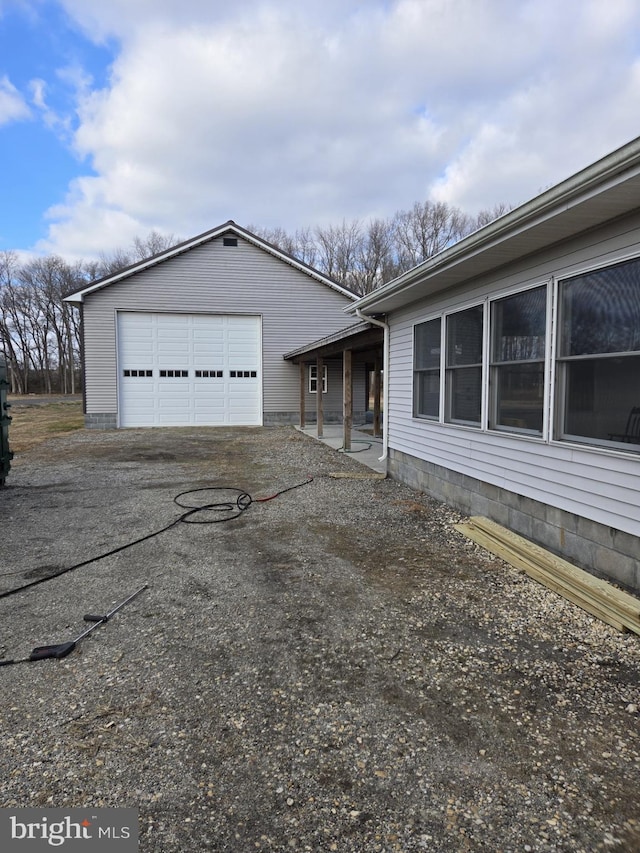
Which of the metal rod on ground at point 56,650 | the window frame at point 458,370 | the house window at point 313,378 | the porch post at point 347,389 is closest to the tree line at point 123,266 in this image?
the house window at point 313,378

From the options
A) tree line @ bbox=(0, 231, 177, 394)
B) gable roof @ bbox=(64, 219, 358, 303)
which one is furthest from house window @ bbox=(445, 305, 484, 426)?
tree line @ bbox=(0, 231, 177, 394)

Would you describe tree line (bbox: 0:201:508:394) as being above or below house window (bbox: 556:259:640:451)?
above

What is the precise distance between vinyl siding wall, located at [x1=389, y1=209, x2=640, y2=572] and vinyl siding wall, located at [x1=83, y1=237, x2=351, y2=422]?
35.2 feet

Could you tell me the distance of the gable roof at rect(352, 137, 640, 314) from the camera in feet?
9.26

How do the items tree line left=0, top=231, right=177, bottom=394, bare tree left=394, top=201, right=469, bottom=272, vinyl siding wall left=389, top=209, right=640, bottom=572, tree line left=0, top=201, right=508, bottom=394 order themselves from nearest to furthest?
vinyl siding wall left=389, top=209, right=640, bottom=572, bare tree left=394, top=201, right=469, bottom=272, tree line left=0, top=201, right=508, bottom=394, tree line left=0, top=231, right=177, bottom=394

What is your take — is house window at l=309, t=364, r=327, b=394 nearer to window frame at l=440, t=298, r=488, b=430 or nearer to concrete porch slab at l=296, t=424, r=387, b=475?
concrete porch slab at l=296, t=424, r=387, b=475

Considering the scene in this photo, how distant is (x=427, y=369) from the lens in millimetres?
6473

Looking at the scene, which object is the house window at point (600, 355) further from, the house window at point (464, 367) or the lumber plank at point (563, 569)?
the house window at point (464, 367)

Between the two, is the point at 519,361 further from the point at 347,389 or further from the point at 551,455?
the point at 347,389

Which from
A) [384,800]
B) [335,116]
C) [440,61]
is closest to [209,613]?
[384,800]

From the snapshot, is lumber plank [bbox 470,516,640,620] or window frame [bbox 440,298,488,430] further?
window frame [bbox 440,298,488,430]

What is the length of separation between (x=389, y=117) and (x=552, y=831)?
21.2 meters

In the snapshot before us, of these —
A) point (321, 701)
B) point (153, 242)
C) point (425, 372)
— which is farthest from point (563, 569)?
point (153, 242)

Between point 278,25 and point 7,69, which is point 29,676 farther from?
point 7,69
